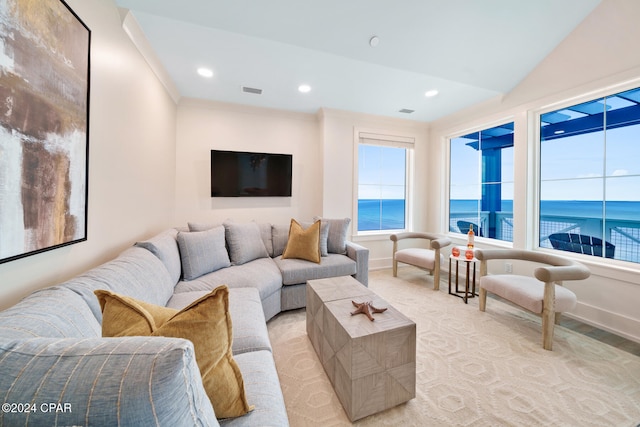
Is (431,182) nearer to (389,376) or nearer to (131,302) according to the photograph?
(389,376)

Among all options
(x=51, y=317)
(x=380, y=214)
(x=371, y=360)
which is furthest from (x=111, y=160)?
(x=380, y=214)

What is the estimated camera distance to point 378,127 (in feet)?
12.8

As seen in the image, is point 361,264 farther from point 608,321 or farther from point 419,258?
point 608,321

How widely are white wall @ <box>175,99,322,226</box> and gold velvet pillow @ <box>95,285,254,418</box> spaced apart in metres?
2.73

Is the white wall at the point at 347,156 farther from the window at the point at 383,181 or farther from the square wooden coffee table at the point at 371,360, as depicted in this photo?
the square wooden coffee table at the point at 371,360

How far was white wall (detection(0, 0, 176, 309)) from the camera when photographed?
1.16 metres

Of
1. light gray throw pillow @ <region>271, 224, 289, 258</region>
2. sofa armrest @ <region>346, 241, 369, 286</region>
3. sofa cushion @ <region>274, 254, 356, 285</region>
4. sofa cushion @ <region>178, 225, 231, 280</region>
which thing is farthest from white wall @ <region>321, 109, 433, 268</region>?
sofa cushion @ <region>178, 225, 231, 280</region>

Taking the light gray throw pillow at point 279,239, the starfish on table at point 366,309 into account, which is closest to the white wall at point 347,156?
the light gray throw pillow at point 279,239

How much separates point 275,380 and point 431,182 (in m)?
4.16

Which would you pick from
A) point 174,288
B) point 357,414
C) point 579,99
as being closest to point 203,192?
point 174,288

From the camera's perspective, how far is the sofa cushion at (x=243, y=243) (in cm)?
252

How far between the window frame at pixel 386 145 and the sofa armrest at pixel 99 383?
3.48 m

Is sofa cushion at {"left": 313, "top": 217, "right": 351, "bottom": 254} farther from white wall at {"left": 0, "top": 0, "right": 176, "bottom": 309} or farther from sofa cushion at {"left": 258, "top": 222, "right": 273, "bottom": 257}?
white wall at {"left": 0, "top": 0, "right": 176, "bottom": 309}

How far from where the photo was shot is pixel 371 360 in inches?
50.1
